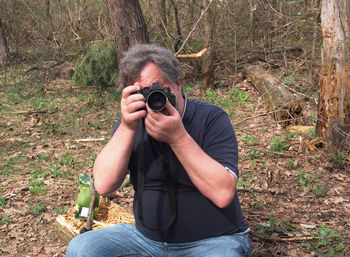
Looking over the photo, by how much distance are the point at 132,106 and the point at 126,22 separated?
331 centimetres

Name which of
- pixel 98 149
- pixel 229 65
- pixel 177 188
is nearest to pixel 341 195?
pixel 177 188

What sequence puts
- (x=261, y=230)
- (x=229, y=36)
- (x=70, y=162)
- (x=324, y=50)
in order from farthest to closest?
(x=229, y=36) → (x=70, y=162) → (x=324, y=50) → (x=261, y=230)

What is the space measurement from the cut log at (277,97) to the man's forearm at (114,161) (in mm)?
2937

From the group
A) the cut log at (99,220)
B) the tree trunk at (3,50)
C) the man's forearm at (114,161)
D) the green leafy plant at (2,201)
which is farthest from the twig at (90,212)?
the tree trunk at (3,50)

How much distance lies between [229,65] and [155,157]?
22.4 feet

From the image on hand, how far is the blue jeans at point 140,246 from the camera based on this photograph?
1.75 meters

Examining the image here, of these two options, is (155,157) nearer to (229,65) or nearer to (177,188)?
(177,188)

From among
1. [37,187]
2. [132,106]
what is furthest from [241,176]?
[132,106]

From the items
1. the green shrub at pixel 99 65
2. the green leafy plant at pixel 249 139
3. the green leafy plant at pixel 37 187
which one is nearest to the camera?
the green leafy plant at pixel 37 187

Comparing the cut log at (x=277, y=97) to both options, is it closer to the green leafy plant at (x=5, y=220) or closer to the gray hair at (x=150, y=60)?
the gray hair at (x=150, y=60)

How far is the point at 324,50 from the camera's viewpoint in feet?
14.4

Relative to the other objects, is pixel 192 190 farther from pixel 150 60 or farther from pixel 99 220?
pixel 99 220

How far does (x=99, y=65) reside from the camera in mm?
6789

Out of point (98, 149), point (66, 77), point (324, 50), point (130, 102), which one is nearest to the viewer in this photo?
point (130, 102)
